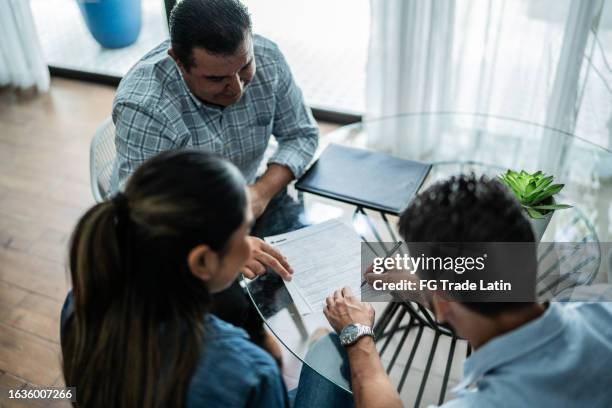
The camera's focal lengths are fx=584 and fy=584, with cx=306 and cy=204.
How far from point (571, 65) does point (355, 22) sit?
1127mm

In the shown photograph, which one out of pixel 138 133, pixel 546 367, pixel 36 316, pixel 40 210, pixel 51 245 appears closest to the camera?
pixel 546 367

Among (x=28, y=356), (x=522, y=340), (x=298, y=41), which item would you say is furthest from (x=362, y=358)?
(x=298, y=41)

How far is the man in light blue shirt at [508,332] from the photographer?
825mm

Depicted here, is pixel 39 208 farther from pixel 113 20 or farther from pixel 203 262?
pixel 203 262

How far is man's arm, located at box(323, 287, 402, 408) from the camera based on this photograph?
107 cm

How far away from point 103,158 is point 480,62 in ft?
4.59

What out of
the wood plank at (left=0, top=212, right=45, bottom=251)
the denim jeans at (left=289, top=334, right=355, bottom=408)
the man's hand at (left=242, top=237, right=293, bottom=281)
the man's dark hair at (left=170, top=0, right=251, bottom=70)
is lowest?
the wood plank at (left=0, top=212, right=45, bottom=251)

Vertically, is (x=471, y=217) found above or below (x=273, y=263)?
above

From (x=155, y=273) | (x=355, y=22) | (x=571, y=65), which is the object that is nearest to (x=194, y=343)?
(x=155, y=273)

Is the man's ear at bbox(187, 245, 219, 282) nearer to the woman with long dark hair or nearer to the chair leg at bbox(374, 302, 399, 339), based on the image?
the woman with long dark hair

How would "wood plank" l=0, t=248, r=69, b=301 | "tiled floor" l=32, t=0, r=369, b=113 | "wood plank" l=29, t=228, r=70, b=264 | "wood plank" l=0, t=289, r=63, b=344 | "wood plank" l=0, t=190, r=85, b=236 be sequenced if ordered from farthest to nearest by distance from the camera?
"tiled floor" l=32, t=0, r=369, b=113 → "wood plank" l=0, t=190, r=85, b=236 → "wood plank" l=29, t=228, r=70, b=264 → "wood plank" l=0, t=248, r=69, b=301 → "wood plank" l=0, t=289, r=63, b=344

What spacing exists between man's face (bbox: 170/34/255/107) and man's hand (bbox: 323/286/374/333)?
583 millimetres

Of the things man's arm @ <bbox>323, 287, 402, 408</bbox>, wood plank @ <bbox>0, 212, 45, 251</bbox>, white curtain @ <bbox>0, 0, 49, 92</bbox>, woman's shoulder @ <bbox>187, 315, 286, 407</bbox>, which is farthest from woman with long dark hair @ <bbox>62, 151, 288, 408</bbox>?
white curtain @ <bbox>0, 0, 49, 92</bbox>

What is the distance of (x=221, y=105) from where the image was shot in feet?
5.05
